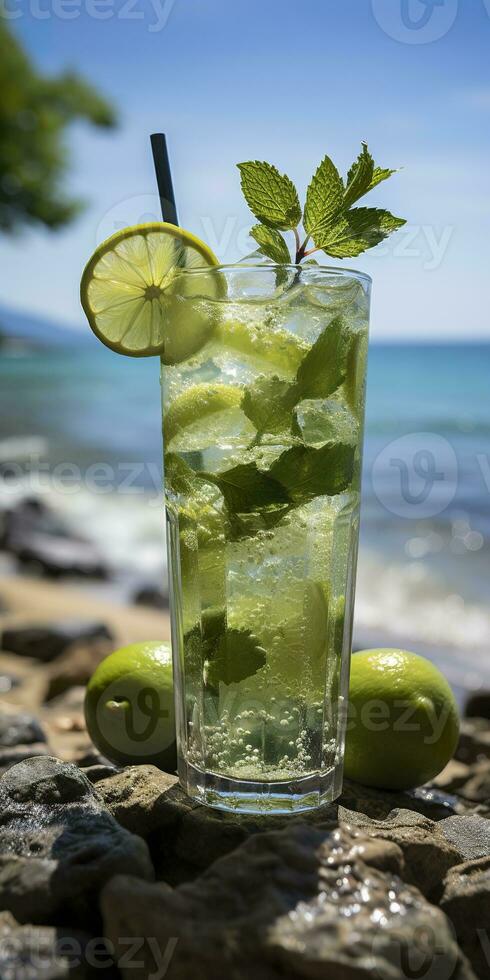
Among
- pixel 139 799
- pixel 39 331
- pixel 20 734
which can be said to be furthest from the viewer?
pixel 39 331

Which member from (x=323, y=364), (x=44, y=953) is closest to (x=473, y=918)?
(x=44, y=953)

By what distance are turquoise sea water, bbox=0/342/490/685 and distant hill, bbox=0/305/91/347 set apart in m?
33.0

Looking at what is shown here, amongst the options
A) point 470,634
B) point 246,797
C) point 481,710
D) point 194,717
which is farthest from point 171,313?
point 470,634

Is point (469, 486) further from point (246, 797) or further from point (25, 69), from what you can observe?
point (25, 69)

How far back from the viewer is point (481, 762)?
3.53m

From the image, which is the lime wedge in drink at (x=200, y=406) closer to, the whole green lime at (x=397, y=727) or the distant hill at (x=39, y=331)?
the whole green lime at (x=397, y=727)

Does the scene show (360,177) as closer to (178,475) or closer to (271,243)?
(271,243)

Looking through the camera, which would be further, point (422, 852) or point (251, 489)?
point (251, 489)

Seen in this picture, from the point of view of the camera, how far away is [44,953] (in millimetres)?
1552

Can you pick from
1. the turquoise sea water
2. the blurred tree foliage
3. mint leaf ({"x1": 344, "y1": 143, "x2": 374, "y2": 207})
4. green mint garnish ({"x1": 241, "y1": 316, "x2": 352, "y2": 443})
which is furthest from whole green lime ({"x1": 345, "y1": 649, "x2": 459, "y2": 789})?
the blurred tree foliage

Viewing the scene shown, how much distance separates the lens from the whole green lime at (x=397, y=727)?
236 cm

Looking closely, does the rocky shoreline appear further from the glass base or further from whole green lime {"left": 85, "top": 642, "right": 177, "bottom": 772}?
whole green lime {"left": 85, "top": 642, "right": 177, "bottom": 772}

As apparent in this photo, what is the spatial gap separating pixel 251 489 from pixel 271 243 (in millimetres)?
571

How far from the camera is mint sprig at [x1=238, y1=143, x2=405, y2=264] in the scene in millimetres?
2088
